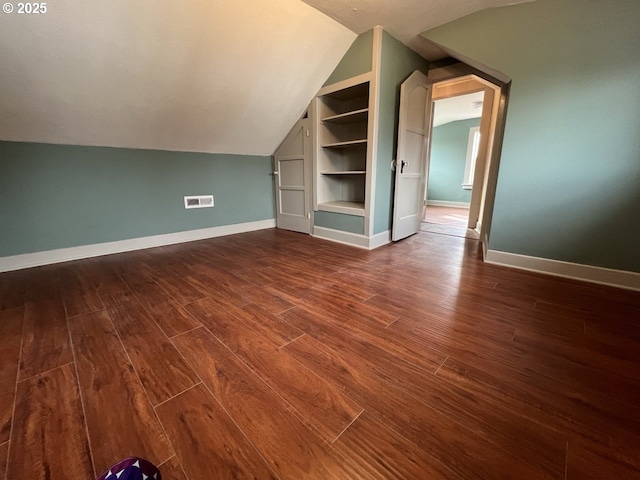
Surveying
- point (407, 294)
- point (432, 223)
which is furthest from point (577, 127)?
point (432, 223)

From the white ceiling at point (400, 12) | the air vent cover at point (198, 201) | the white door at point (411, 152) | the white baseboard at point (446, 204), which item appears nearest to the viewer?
the white ceiling at point (400, 12)

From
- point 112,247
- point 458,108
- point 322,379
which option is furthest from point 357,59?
point 458,108

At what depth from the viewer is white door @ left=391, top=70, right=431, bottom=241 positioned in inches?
114

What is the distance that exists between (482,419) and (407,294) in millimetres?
990

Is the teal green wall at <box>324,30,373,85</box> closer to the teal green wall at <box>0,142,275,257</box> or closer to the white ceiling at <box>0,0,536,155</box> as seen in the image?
the white ceiling at <box>0,0,536,155</box>

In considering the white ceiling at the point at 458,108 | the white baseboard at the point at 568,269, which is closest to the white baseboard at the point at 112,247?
the white baseboard at the point at 568,269

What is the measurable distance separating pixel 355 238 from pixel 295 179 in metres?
1.38

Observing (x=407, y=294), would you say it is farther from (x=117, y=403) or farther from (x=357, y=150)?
(x=357, y=150)

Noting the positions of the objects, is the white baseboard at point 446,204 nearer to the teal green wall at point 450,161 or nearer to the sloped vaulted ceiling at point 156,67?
the teal green wall at point 450,161

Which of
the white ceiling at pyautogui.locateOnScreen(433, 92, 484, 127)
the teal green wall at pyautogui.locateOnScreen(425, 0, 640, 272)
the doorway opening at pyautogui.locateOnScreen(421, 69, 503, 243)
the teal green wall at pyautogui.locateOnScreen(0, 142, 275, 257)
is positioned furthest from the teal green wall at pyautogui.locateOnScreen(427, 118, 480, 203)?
the teal green wall at pyautogui.locateOnScreen(0, 142, 275, 257)

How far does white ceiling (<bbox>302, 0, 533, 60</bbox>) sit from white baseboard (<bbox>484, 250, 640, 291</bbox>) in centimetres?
213

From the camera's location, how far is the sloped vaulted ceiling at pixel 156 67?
1817 millimetres

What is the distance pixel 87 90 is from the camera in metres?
2.19

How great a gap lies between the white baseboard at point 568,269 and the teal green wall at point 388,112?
3.89ft
